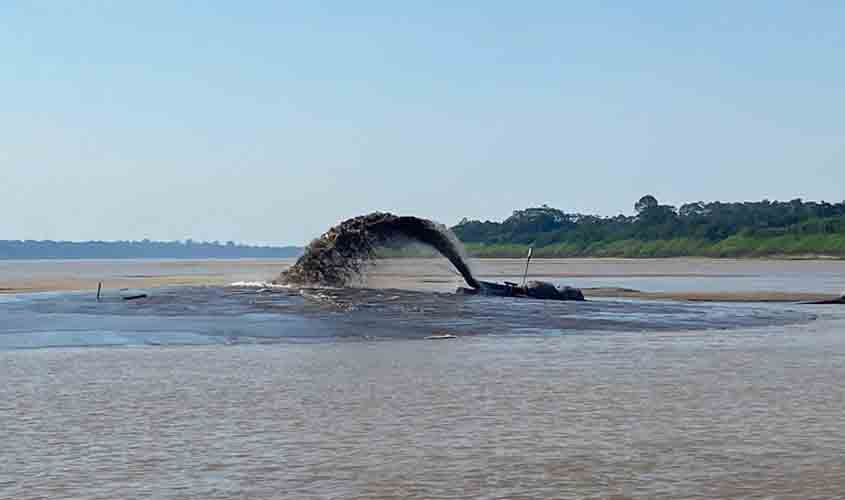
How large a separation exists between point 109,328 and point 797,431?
13707mm

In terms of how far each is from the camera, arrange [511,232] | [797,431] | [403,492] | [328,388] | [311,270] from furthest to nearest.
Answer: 1. [511,232]
2. [311,270]
3. [328,388]
4. [797,431]
5. [403,492]

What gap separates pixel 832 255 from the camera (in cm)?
11500

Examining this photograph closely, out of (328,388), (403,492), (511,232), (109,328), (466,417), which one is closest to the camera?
(403,492)

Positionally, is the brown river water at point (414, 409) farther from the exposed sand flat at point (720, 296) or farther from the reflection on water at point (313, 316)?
the exposed sand flat at point (720, 296)

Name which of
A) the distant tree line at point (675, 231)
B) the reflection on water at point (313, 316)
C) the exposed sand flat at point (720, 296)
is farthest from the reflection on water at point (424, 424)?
the distant tree line at point (675, 231)

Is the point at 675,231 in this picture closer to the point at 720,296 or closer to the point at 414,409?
the point at 720,296

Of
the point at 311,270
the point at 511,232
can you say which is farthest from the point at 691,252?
the point at 311,270

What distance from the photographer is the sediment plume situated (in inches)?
1088

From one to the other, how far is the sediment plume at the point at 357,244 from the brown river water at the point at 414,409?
5253mm

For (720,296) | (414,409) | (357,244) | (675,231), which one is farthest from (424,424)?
(675,231)

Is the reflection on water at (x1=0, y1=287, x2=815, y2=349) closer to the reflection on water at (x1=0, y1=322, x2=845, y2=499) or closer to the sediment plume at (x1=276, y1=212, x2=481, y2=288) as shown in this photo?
the sediment plume at (x1=276, y1=212, x2=481, y2=288)

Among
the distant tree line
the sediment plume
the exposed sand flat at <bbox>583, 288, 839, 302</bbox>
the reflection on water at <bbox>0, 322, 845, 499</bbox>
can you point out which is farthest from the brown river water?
the distant tree line

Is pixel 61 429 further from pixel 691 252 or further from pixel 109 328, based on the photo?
pixel 691 252

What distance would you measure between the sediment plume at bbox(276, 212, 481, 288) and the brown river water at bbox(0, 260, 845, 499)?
5253 mm
